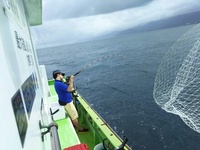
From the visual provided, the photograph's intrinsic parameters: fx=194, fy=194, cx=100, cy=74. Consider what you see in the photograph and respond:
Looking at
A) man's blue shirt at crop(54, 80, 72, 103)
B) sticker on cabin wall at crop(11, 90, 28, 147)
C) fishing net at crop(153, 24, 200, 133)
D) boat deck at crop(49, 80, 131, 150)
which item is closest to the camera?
sticker on cabin wall at crop(11, 90, 28, 147)

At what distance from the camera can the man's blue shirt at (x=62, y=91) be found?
5.28 metres

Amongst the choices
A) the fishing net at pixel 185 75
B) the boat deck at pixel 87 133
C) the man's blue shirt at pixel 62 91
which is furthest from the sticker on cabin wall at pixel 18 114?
the man's blue shirt at pixel 62 91

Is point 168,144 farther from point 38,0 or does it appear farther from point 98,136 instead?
point 38,0

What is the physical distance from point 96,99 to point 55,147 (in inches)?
500

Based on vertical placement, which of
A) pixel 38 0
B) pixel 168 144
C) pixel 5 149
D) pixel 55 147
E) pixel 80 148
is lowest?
pixel 168 144

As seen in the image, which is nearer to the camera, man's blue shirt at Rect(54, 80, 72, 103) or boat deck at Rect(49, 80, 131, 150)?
boat deck at Rect(49, 80, 131, 150)

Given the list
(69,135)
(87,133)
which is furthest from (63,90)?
(87,133)

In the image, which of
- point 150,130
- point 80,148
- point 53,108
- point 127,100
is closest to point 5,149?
point 80,148

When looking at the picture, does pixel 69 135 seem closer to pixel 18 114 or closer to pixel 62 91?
pixel 62 91

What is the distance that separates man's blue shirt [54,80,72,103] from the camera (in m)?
5.28

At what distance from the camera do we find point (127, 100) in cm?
1298

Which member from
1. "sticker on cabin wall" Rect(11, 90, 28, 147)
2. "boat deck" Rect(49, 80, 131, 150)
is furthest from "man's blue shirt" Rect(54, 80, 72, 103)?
"sticker on cabin wall" Rect(11, 90, 28, 147)

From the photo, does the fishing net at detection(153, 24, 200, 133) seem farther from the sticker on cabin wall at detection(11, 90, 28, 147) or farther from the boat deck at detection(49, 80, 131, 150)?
the sticker on cabin wall at detection(11, 90, 28, 147)

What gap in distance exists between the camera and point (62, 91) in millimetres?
5410
